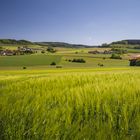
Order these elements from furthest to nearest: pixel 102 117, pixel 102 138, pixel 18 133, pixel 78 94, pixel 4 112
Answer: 1. pixel 78 94
2. pixel 4 112
3. pixel 102 117
4. pixel 18 133
5. pixel 102 138

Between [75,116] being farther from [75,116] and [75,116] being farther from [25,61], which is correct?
[25,61]

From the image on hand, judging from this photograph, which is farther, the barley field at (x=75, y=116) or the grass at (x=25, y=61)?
the grass at (x=25, y=61)

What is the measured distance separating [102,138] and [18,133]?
93cm

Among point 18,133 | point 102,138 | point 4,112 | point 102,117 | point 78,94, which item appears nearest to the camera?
point 102,138

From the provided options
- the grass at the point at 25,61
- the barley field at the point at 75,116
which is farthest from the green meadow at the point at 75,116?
the grass at the point at 25,61

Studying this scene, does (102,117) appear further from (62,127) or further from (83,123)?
(62,127)

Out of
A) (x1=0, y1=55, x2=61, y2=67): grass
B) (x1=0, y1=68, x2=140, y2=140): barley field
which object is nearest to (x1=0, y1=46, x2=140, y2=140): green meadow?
(x1=0, y1=68, x2=140, y2=140): barley field

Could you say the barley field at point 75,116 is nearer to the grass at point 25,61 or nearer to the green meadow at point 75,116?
the green meadow at point 75,116

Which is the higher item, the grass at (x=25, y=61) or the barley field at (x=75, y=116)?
the barley field at (x=75, y=116)

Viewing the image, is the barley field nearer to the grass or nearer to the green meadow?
the green meadow

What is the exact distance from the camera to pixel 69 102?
4000mm

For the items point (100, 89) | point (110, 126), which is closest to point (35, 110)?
point (110, 126)

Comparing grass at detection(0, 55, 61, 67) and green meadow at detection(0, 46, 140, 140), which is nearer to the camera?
green meadow at detection(0, 46, 140, 140)

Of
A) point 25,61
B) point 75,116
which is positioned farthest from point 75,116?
point 25,61
